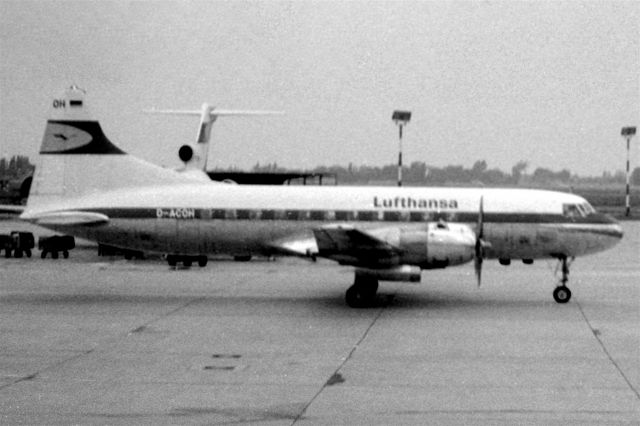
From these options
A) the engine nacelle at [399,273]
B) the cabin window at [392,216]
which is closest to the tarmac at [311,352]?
the engine nacelle at [399,273]

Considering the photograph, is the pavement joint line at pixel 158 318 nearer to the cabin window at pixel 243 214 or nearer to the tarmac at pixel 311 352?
the tarmac at pixel 311 352

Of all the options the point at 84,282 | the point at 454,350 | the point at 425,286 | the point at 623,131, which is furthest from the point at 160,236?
the point at 623,131

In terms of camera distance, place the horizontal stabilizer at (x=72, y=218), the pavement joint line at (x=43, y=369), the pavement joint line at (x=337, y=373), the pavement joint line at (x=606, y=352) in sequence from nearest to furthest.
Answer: the pavement joint line at (x=337, y=373) → the pavement joint line at (x=606, y=352) → the pavement joint line at (x=43, y=369) → the horizontal stabilizer at (x=72, y=218)

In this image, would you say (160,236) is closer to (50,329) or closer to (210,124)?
(50,329)

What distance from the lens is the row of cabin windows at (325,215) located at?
2488 cm

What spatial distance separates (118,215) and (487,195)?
11.3m

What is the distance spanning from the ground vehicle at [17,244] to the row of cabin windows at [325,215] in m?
16.6

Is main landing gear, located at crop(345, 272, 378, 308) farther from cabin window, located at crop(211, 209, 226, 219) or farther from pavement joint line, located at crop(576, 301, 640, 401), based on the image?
pavement joint line, located at crop(576, 301, 640, 401)

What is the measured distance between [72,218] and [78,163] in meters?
1.97

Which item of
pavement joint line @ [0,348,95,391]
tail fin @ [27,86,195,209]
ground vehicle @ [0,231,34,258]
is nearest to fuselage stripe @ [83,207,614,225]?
tail fin @ [27,86,195,209]

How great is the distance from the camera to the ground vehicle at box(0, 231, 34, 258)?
3762 cm

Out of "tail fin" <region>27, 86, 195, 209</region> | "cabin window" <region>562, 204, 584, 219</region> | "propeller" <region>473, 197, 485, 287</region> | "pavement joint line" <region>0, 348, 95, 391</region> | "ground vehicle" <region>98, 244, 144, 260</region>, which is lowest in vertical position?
"ground vehicle" <region>98, 244, 144, 260</region>

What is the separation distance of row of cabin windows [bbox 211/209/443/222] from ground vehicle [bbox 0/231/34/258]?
16.6m

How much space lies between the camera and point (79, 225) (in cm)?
2492
